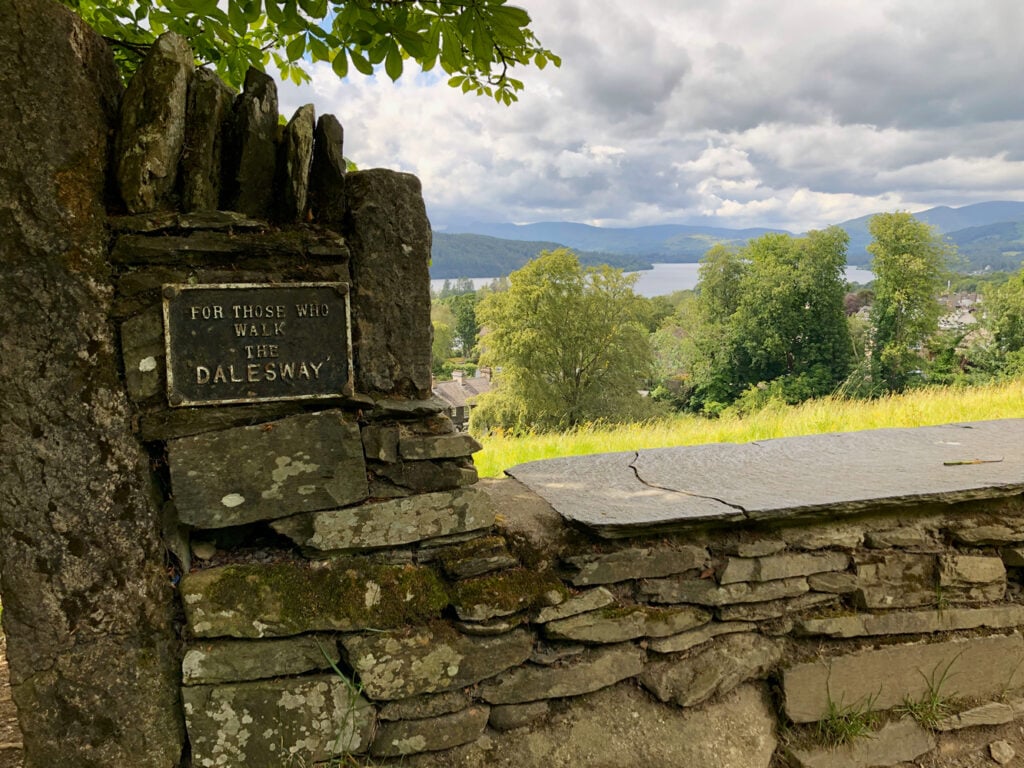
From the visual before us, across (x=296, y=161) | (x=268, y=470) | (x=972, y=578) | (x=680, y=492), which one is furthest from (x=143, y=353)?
(x=972, y=578)

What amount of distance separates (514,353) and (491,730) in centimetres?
2855

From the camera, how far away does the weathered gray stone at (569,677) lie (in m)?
2.49

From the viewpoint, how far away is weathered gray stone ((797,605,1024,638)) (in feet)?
9.26

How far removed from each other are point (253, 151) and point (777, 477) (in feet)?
9.51

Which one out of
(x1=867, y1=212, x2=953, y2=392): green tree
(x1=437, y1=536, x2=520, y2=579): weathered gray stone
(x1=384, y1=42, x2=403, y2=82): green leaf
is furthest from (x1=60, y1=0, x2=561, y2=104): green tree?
(x1=867, y1=212, x2=953, y2=392): green tree

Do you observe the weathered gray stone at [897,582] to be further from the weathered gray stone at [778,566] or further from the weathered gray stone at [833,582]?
the weathered gray stone at [778,566]

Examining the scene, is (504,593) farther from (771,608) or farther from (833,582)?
(833,582)

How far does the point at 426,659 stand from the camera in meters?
2.39

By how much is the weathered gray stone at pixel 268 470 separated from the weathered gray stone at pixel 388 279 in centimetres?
26

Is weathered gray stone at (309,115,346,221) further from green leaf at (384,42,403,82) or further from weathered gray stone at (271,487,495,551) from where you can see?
weathered gray stone at (271,487,495,551)

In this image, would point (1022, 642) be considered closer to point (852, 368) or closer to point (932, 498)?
point (932, 498)

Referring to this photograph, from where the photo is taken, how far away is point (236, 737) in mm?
2244

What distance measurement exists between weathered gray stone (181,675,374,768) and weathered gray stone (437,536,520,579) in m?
0.56

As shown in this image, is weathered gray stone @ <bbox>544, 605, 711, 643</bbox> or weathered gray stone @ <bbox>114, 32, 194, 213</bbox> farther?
weathered gray stone @ <bbox>544, 605, 711, 643</bbox>
